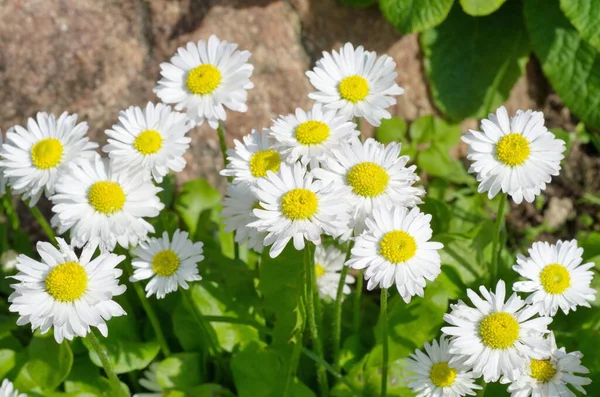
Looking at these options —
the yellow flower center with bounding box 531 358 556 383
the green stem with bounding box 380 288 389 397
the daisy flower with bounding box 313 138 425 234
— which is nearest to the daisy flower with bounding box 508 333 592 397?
the yellow flower center with bounding box 531 358 556 383

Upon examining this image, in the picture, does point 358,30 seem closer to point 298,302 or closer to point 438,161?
point 438,161

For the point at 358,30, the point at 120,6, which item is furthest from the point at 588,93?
the point at 120,6

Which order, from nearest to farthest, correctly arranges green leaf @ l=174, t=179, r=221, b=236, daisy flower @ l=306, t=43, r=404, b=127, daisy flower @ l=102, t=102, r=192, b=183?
daisy flower @ l=102, t=102, r=192, b=183
daisy flower @ l=306, t=43, r=404, b=127
green leaf @ l=174, t=179, r=221, b=236

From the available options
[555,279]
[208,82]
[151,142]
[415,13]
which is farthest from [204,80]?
[555,279]

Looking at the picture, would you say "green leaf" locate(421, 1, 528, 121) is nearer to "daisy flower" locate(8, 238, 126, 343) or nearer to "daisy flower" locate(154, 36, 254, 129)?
"daisy flower" locate(154, 36, 254, 129)

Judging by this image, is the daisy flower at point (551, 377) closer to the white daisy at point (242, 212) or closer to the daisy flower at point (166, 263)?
the white daisy at point (242, 212)

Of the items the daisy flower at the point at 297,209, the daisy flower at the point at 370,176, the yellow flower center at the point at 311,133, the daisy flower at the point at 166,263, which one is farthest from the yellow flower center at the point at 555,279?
the daisy flower at the point at 166,263
